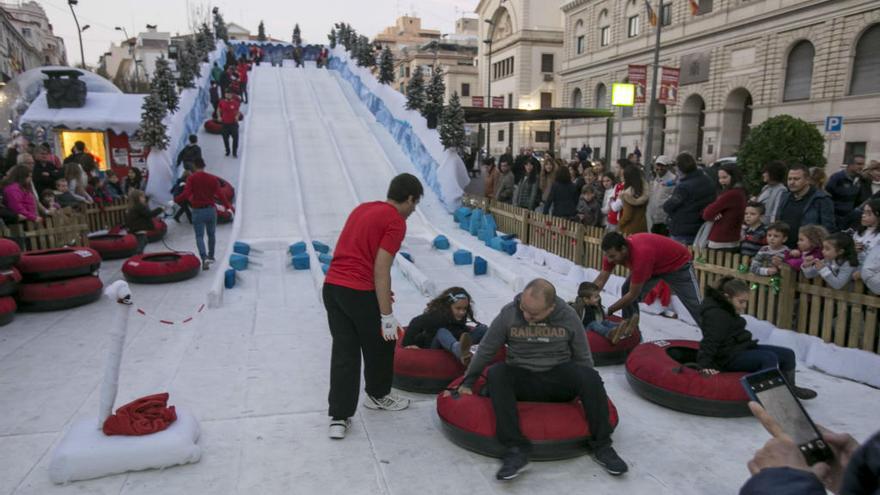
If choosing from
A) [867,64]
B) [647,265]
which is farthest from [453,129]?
[867,64]

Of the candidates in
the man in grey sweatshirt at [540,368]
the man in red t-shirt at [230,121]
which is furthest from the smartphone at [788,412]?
the man in red t-shirt at [230,121]

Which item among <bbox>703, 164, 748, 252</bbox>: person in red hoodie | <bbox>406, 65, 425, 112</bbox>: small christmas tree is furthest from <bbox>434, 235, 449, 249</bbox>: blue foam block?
<bbox>406, 65, 425, 112</bbox>: small christmas tree

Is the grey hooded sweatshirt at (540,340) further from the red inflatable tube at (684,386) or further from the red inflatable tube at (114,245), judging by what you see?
the red inflatable tube at (114,245)

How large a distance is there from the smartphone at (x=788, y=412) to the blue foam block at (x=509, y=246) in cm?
982

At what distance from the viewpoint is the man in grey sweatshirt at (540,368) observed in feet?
13.4

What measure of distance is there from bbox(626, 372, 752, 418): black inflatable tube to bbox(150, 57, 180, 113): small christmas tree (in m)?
16.3

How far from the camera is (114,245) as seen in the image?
10961 mm

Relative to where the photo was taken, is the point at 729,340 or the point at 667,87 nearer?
the point at 729,340

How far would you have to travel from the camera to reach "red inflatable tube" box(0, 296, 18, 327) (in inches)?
283

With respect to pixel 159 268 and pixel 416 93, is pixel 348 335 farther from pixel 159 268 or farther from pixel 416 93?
pixel 416 93

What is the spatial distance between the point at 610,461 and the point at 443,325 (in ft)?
7.07

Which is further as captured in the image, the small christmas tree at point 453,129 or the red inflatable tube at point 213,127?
the red inflatable tube at point 213,127

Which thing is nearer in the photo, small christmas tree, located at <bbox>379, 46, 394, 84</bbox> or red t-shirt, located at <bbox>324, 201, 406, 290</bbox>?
red t-shirt, located at <bbox>324, 201, 406, 290</bbox>

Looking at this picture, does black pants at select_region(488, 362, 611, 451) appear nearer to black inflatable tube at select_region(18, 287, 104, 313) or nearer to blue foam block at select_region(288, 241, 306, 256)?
black inflatable tube at select_region(18, 287, 104, 313)
